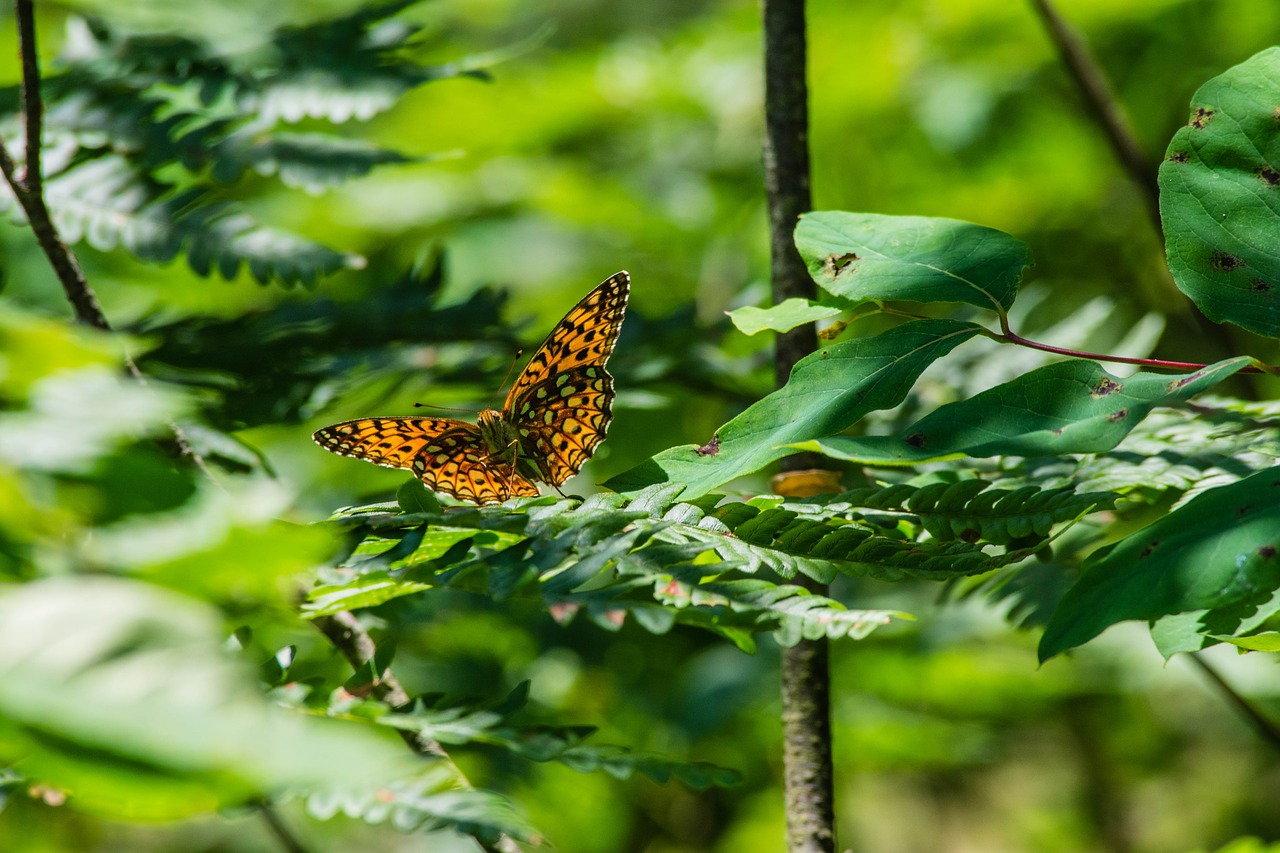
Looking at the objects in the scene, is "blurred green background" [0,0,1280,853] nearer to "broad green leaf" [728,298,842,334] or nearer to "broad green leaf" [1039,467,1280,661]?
"broad green leaf" [728,298,842,334]

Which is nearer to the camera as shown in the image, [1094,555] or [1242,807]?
[1094,555]

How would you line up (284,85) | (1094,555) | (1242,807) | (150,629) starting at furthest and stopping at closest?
(1242,807)
(284,85)
(1094,555)
(150,629)

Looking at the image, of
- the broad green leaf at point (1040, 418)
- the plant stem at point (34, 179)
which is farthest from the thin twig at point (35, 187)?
the broad green leaf at point (1040, 418)

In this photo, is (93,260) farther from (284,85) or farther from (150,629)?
(150,629)

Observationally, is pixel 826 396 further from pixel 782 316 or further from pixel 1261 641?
pixel 1261 641

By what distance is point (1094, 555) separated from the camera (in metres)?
0.56

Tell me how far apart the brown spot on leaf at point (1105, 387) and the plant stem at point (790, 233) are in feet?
1.02

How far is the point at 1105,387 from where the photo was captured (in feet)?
1.86

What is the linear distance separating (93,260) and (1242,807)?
9.81 feet

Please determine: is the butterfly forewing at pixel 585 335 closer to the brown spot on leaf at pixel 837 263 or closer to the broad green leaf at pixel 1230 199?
the brown spot on leaf at pixel 837 263

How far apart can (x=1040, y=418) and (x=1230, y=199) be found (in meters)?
0.22

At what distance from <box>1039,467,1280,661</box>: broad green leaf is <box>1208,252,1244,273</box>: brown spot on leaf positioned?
0.17m

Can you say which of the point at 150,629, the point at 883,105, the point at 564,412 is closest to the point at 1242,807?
the point at 883,105

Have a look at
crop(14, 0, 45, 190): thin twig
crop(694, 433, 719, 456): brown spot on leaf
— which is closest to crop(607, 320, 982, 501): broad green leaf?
crop(694, 433, 719, 456): brown spot on leaf
